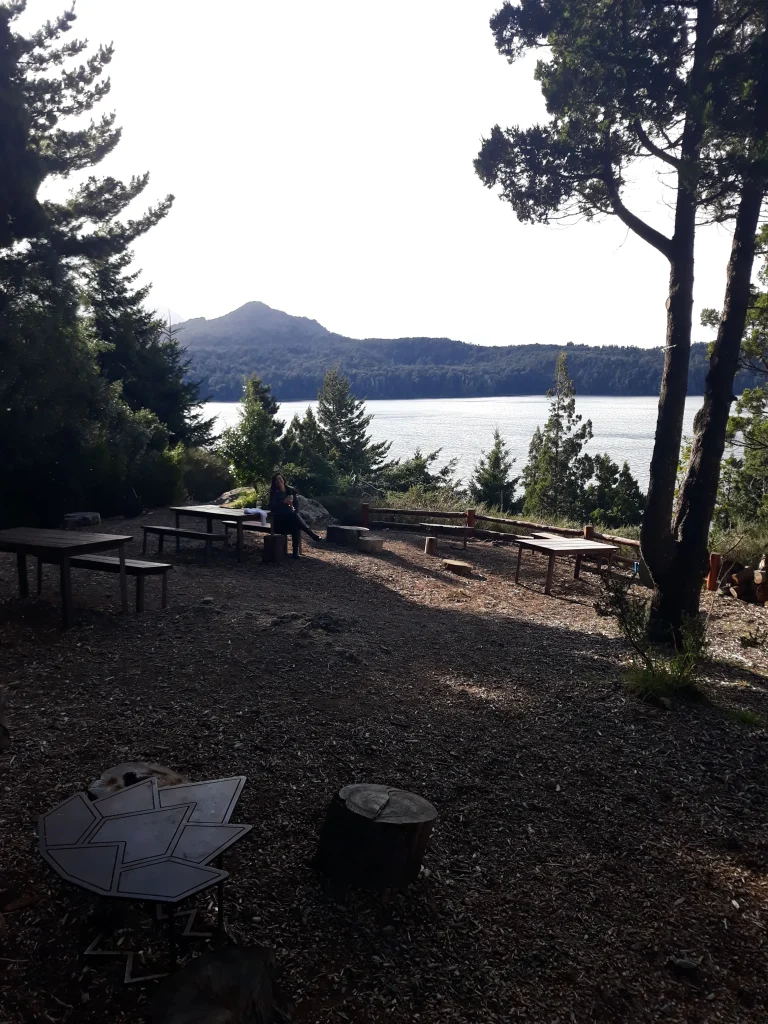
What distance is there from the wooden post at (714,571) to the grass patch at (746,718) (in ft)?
15.5

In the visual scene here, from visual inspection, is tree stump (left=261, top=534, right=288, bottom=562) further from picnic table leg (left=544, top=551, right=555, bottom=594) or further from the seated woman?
picnic table leg (left=544, top=551, right=555, bottom=594)

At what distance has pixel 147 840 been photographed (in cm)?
250

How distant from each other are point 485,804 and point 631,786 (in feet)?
2.74

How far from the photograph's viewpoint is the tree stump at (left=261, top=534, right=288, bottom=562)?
393 inches

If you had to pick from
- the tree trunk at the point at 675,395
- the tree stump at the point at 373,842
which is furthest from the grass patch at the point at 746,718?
the tree stump at the point at 373,842

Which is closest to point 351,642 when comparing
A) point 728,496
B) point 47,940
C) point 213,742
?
point 213,742

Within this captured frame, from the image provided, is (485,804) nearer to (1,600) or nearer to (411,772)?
(411,772)

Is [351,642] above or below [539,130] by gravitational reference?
below

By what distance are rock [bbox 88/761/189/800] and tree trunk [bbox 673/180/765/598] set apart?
4851 mm

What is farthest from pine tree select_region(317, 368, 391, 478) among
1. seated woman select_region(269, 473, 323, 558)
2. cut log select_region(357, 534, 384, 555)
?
seated woman select_region(269, 473, 323, 558)

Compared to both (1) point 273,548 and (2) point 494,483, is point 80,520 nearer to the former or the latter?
(1) point 273,548

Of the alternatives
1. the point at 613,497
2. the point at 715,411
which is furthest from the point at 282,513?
the point at 613,497

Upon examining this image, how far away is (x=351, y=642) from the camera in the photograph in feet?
20.6

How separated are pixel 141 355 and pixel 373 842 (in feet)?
77.7
